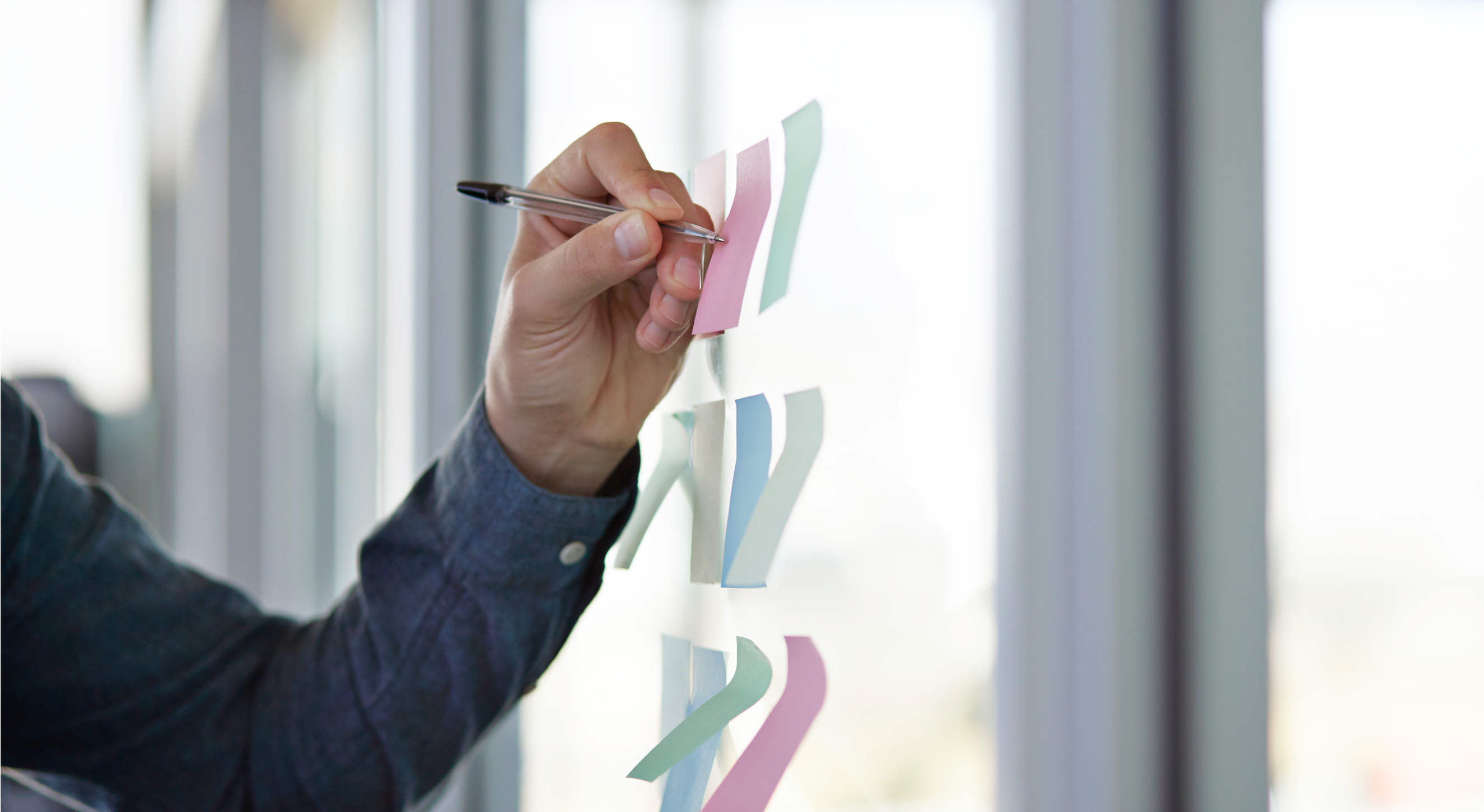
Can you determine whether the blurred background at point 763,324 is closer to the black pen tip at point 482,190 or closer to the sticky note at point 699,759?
the sticky note at point 699,759

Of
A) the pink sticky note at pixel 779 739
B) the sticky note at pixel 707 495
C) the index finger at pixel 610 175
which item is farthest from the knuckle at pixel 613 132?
the pink sticky note at pixel 779 739

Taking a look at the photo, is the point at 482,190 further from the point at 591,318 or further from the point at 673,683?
the point at 673,683

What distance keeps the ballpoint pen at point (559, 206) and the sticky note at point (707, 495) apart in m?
0.07

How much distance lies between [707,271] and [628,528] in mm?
175

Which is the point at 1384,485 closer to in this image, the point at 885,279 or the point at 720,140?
the point at 885,279

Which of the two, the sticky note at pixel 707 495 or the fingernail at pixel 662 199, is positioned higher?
the fingernail at pixel 662 199

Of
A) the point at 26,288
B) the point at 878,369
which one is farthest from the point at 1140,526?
the point at 26,288

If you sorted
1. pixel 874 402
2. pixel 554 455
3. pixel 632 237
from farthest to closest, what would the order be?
pixel 874 402 → pixel 554 455 → pixel 632 237

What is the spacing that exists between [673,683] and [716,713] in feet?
0.15

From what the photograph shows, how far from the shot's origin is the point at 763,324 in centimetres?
64

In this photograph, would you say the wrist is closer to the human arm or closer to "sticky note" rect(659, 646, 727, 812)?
the human arm

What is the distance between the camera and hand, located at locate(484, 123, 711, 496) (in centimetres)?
35

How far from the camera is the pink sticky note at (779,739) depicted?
0.33 meters

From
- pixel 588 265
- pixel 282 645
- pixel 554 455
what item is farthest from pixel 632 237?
pixel 282 645
